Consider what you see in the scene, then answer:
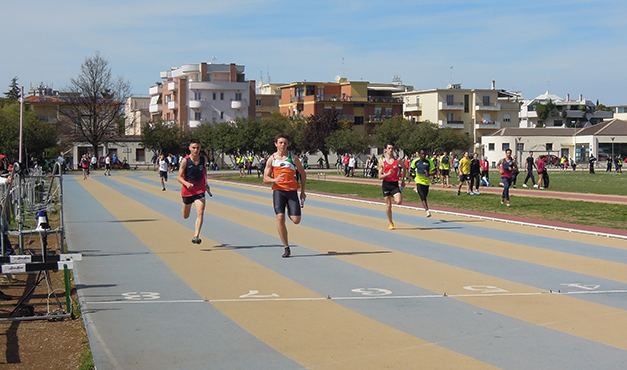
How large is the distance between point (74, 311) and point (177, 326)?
1411mm

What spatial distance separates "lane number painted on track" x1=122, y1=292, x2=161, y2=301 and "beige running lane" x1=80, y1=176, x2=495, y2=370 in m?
0.57

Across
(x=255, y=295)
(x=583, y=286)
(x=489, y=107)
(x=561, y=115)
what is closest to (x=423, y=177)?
(x=583, y=286)

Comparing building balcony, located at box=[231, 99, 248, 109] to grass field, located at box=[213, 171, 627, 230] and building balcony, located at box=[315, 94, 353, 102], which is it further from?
grass field, located at box=[213, 171, 627, 230]

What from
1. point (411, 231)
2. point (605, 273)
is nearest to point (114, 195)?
point (411, 231)

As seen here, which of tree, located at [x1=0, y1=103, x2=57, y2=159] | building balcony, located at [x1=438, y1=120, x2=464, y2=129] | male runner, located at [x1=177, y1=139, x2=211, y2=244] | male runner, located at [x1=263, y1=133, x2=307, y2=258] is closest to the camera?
male runner, located at [x1=263, y1=133, x2=307, y2=258]

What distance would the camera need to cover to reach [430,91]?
104 meters

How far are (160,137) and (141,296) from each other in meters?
78.0

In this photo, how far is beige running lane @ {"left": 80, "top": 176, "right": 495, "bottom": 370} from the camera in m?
5.43

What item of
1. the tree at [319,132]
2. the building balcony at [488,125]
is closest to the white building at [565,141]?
the building balcony at [488,125]

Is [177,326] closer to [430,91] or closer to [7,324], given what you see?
[7,324]

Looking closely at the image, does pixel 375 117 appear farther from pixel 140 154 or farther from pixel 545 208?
pixel 545 208

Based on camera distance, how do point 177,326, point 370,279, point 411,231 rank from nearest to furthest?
point 177,326
point 370,279
point 411,231

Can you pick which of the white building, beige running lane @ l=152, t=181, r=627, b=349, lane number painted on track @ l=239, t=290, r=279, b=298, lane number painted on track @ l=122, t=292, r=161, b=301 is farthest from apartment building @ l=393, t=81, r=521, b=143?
lane number painted on track @ l=122, t=292, r=161, b=301

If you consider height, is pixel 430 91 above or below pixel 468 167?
above
